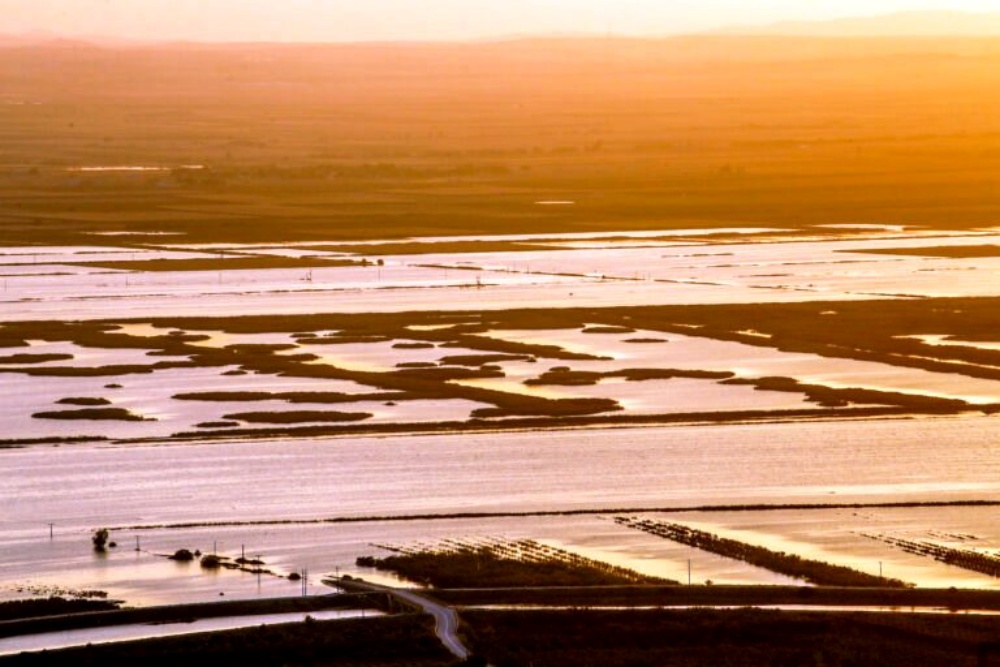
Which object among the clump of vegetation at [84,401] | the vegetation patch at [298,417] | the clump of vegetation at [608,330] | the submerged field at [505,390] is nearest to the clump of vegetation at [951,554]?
the submerged field at [505,390]

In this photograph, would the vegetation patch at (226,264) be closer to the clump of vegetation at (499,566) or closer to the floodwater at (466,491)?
the floodwater at (466,491)

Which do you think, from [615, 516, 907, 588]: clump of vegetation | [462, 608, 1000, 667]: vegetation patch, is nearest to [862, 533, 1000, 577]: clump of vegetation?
[615, 516, 907, 588]: clump of vegetation

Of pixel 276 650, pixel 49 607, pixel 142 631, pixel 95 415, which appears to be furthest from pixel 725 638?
pixel 95 415

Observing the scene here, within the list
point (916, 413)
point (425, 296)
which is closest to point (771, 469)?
point (916, 413)

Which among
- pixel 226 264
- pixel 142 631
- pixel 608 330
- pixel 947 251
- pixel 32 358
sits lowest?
pixel 142 631

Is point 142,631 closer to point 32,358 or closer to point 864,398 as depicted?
point 864,398

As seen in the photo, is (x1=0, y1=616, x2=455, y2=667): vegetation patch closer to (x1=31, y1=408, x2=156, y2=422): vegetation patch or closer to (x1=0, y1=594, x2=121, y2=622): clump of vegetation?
(x1=0, y1=594, x2=121, y2=622): clump of vegetation
